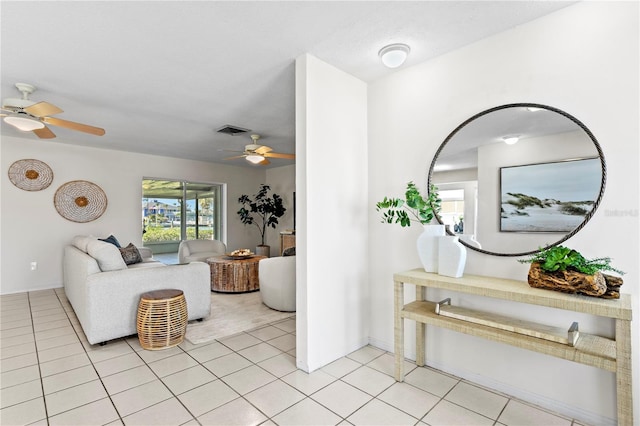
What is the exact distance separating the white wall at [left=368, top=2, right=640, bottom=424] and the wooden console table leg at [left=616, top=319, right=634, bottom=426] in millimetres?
317

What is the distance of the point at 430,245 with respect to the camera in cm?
222

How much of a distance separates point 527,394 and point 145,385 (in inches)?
101

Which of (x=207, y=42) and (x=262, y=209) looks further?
(x=262, y=209)

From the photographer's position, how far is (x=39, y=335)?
3.12 meters

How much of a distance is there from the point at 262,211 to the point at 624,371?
21.6 ft

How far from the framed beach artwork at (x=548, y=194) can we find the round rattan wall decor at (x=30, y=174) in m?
6.34

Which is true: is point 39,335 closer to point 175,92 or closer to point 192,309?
point 192,309

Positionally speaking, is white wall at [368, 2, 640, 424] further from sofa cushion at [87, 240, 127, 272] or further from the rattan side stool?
sofa cushion at [87, 240, 127, 272]

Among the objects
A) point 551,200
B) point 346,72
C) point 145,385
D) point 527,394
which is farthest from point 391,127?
point 145,385

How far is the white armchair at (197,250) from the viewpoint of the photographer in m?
5.75

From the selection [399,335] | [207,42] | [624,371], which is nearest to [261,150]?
[207,42]

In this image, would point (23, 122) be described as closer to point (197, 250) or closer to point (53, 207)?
point (53, 207)

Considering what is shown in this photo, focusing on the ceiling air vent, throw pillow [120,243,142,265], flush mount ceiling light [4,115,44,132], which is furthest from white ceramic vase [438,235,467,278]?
throw pillow [120,243,142,265]

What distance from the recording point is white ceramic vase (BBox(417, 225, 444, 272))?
2213mm
